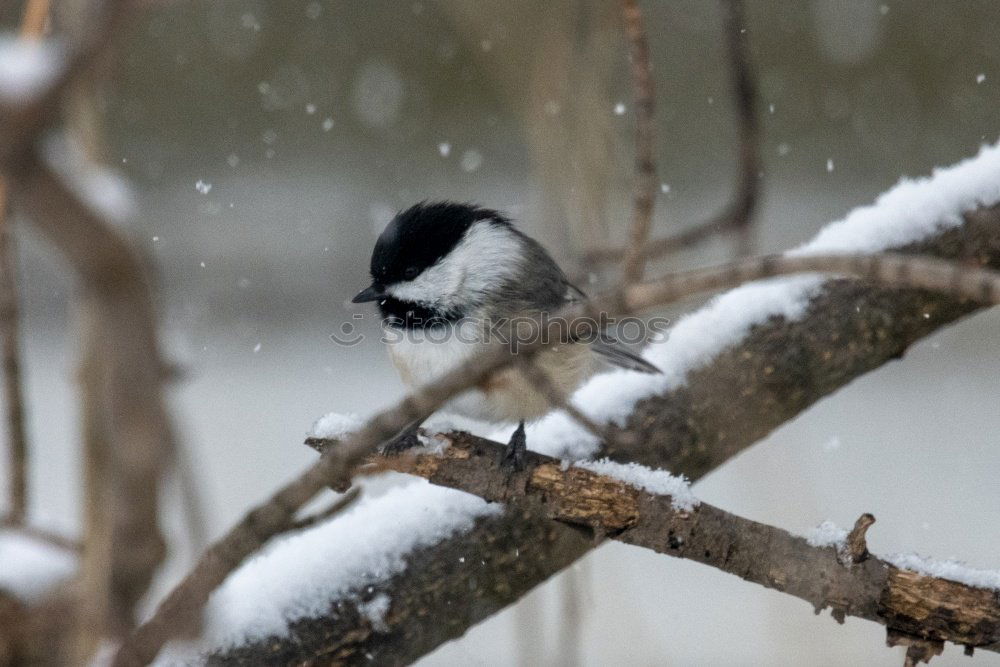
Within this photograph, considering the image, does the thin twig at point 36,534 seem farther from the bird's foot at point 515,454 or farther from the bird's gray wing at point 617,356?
the bird's gray wing at point 617,356

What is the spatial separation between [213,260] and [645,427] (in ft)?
11.6

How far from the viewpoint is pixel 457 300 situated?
2020 mm

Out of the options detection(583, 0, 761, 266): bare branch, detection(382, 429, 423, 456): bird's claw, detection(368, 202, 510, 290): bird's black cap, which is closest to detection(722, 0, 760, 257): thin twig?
detection(583, 0, 761, 266): bare branch

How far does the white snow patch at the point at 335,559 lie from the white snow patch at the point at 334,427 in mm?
258

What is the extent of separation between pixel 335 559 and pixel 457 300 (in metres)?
0.58

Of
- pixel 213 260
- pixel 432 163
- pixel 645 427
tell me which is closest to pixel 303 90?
pixel 432 163

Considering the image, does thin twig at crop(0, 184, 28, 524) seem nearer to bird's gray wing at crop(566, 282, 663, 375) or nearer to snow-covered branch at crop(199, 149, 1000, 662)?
snow-covered branch at crop(199, 149, 1000, 662)

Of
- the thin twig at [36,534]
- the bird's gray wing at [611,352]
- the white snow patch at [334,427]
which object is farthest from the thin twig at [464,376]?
the bird's gray wing at [611,352]

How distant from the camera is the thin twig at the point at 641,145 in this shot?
164 cm

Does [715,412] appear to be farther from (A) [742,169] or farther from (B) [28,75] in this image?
(B) [28,75]

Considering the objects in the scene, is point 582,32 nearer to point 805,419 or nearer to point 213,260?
point 805,419

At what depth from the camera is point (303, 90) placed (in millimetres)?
4574

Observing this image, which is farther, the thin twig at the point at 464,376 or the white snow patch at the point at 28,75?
the thin twig at the point at 464,376

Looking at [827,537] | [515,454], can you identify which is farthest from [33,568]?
[827,537]
